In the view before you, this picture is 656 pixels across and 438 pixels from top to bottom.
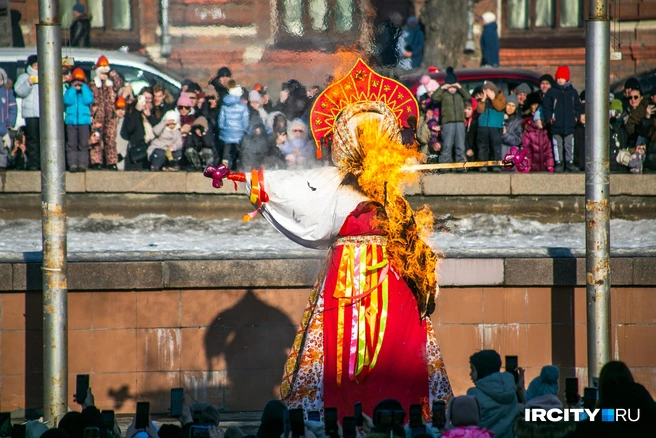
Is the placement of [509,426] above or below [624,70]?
below

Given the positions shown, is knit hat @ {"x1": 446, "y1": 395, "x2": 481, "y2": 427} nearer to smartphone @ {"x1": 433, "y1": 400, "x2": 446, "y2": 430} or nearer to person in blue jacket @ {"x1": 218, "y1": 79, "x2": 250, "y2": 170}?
smartphone @ {"x1": 433, "y1": 400, "x2": 446, "y2": 430}

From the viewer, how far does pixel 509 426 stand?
23.1ft

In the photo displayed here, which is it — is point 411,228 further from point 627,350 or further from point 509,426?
point 627,350

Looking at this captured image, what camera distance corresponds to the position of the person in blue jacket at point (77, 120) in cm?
1439

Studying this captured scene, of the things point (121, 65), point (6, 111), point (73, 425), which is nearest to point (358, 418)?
point (73, 425)

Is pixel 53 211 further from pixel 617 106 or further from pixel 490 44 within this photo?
pixel 490 44

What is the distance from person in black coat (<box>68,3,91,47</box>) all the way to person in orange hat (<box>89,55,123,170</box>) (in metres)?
0.45

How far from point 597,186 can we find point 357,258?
2.29 metres

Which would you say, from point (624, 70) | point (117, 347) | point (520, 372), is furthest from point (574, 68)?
point (520, 372)

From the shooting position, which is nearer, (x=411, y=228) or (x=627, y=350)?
(x=411, y=228)

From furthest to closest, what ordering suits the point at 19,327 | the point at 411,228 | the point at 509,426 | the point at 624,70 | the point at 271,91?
the point at 624,70 < the point at 271,91 < the point at 19,327 < the point at 411,228 < the point at 509,426

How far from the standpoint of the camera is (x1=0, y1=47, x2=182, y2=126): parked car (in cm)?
1502

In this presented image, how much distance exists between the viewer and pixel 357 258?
8242 mm

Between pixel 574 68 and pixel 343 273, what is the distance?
1530 centimetres
